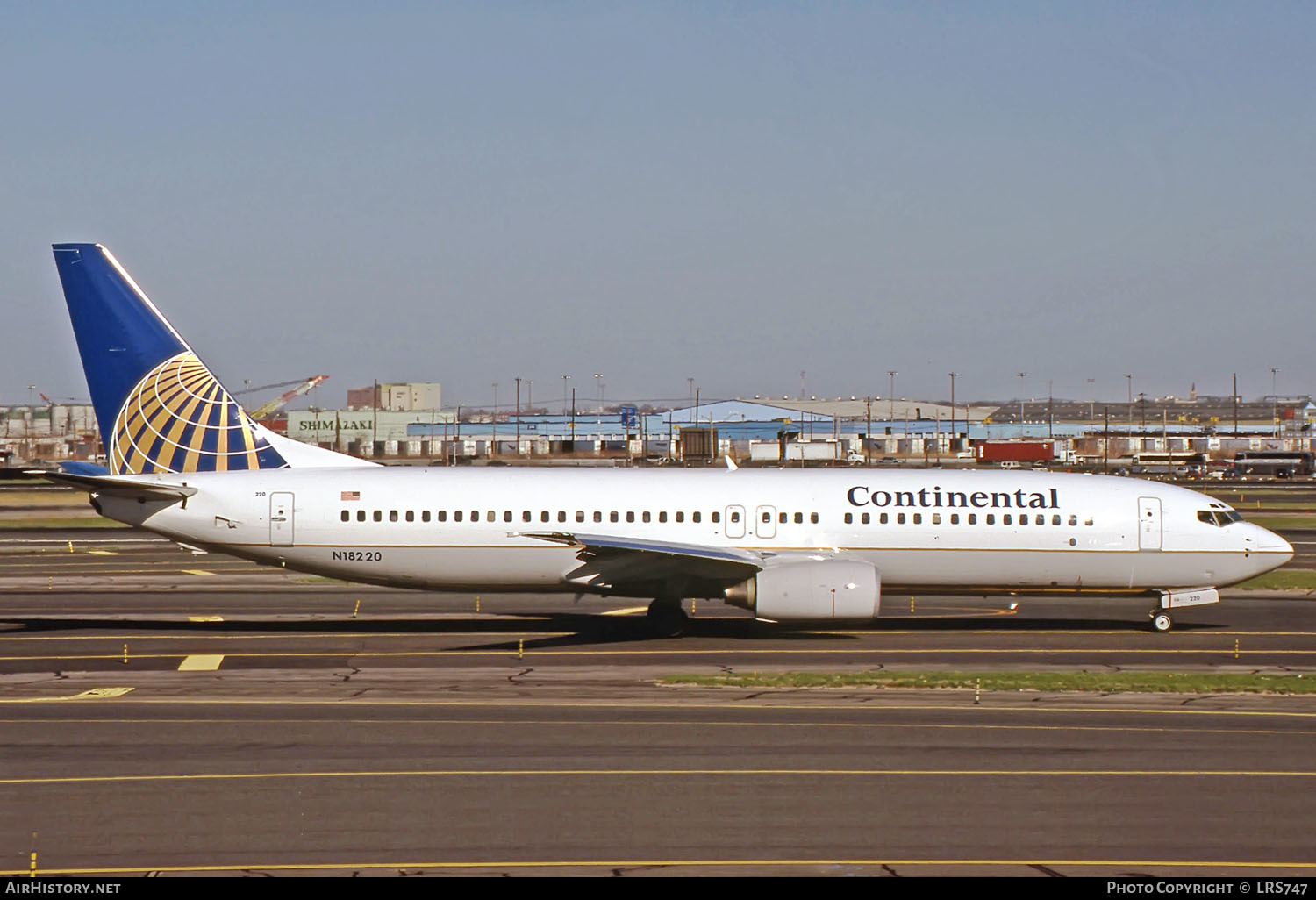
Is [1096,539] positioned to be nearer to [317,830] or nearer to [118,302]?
[317,830]

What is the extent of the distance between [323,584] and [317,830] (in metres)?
27.4

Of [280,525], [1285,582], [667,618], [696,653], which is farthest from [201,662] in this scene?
[1285,582]

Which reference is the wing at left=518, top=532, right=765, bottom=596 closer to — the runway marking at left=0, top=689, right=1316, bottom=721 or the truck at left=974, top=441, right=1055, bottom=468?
the runway marking at left=0, top=689, right=1316, bottom=721

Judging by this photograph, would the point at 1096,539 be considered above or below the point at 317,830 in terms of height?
above

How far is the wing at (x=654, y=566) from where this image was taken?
1161 inches

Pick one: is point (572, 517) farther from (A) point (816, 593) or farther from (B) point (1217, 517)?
(B) point (1217, 517)

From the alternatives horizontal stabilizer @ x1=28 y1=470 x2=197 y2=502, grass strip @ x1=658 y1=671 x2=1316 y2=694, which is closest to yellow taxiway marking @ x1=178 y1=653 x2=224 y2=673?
horizontal stabilizer @ x1=28 y1=470 x2=197 y2=502

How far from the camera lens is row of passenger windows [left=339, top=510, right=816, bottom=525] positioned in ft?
103

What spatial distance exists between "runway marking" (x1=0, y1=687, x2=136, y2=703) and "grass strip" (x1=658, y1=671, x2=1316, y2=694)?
9.77m

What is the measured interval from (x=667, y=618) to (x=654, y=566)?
1.67 metres

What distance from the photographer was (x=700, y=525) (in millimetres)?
31609

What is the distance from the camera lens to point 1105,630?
32.2 m
